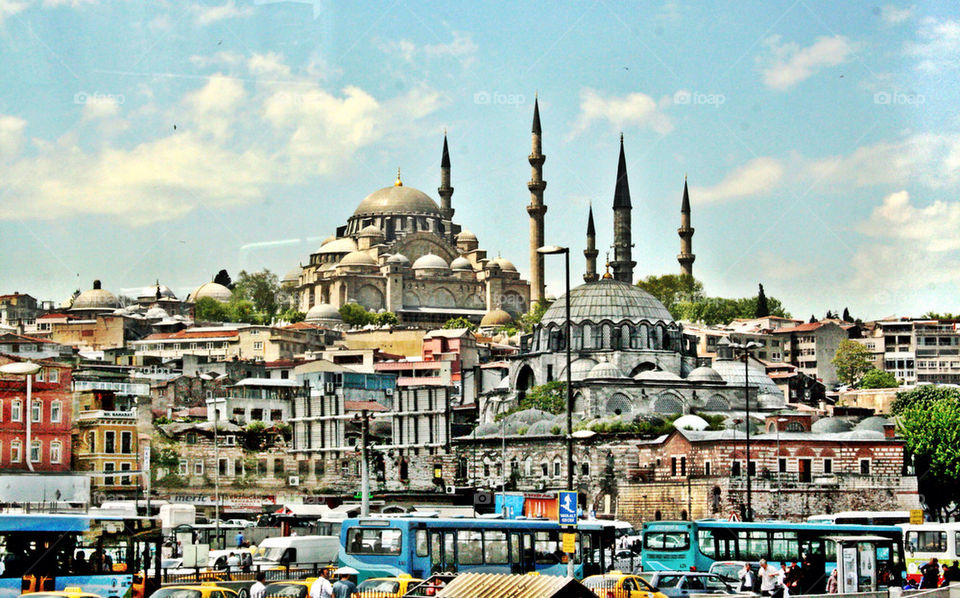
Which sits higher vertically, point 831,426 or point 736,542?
point 831,426

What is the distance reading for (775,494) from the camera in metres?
45.5

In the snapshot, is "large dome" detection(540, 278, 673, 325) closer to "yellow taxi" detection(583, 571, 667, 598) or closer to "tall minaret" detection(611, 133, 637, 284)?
"tall minaret" detection(611, 133, 637, 284)

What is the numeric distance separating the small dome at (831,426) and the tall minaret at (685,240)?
3900cm

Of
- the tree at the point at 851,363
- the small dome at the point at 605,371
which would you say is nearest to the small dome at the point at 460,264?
the tree at the point at 851,363

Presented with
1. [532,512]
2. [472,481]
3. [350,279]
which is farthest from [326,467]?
[350,279]

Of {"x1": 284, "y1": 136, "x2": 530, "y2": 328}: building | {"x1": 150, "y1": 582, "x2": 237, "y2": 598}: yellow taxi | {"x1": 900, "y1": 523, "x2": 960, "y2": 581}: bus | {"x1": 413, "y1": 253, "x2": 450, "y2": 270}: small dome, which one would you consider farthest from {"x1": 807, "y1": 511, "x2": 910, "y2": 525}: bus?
{"x1": 413, "y1": 253, "x2": 450, "y2": 270}: small dome

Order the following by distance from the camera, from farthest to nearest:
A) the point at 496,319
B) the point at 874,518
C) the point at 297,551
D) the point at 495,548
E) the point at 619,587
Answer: the point at 496,319
the point at 874,518
the point at 297,551
the point at 495,548
the point at 619,587

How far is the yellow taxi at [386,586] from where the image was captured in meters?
18.4

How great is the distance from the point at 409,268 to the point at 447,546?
8596 cm

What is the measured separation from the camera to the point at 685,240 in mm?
93750

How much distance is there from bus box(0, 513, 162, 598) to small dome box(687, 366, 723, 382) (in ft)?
132

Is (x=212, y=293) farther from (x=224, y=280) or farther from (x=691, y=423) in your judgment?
(x=691, y=423)

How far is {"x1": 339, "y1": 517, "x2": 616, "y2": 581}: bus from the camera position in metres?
21.1

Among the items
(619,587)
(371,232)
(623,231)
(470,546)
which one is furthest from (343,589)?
(371,232)
